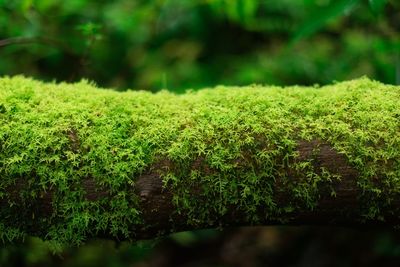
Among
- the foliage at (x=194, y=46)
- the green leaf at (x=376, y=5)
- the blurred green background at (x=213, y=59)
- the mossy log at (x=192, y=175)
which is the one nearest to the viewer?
the mossy log at (x=192, y=175)

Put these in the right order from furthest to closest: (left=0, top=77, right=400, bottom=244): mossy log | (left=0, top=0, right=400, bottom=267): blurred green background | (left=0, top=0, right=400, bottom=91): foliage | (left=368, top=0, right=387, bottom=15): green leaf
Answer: (left=0, top=0, right=400, bottom=91): foliage < (left=0, top=0, right=400, bottom=267): blurred green background < (left=368, top=0, right=387, bottom=15): green leaf < (left=0, top=77, right=400, bottom=244): mossy log

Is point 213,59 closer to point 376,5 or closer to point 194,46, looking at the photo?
point 194,46

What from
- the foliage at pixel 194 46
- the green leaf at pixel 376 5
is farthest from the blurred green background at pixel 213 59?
the green leaf at pixel 376 5

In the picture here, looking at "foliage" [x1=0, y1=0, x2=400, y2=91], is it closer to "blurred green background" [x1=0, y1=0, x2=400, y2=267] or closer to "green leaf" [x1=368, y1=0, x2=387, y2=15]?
"blurred green background" [x1=0, y1=0, x2=400, y2=267]

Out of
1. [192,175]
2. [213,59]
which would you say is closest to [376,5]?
[192,175]

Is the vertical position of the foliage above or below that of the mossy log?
above

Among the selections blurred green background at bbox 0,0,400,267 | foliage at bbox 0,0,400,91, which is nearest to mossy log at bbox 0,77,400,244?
blurred green background at bbox 0,0,400,267

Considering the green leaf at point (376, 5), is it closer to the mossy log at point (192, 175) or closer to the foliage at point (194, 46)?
the mossy log at point (192, 175)
